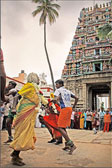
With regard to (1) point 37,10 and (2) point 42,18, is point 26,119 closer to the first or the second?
(2) point 42,18

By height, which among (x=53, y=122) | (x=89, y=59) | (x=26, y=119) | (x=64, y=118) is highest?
(x=89, y=59)

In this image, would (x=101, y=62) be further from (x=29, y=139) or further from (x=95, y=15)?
(x=29, y=139)

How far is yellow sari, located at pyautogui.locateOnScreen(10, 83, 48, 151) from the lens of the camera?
238 cm

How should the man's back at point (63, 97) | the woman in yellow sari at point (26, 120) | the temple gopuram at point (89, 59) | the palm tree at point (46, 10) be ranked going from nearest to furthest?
the woman in yellow sari at point (26, 120), the man's back at point (63, 97), the palm tree at point (46, 10), the temple gopuram at point (89, 59)

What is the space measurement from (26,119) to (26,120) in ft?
0.05

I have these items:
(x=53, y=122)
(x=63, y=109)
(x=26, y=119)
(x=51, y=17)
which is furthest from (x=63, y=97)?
(x=51, y=17)

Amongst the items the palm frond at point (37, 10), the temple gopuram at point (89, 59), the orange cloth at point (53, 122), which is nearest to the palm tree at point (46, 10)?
the palm frond at point (37, 10)

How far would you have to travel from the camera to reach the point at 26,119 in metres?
2.51

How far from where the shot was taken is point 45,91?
2184 centimetres

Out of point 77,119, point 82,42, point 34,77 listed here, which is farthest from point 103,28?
point 34,77

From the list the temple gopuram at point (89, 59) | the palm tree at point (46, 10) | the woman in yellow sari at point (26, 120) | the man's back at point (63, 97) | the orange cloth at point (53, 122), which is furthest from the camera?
the temple gopuram at point (89, 59)

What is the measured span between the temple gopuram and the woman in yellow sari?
58.4 ft

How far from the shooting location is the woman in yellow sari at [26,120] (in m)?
2.36

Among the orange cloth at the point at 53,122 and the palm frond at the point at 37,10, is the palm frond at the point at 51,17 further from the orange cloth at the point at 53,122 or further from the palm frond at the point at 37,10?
the orange cloth at the point at 53,122
